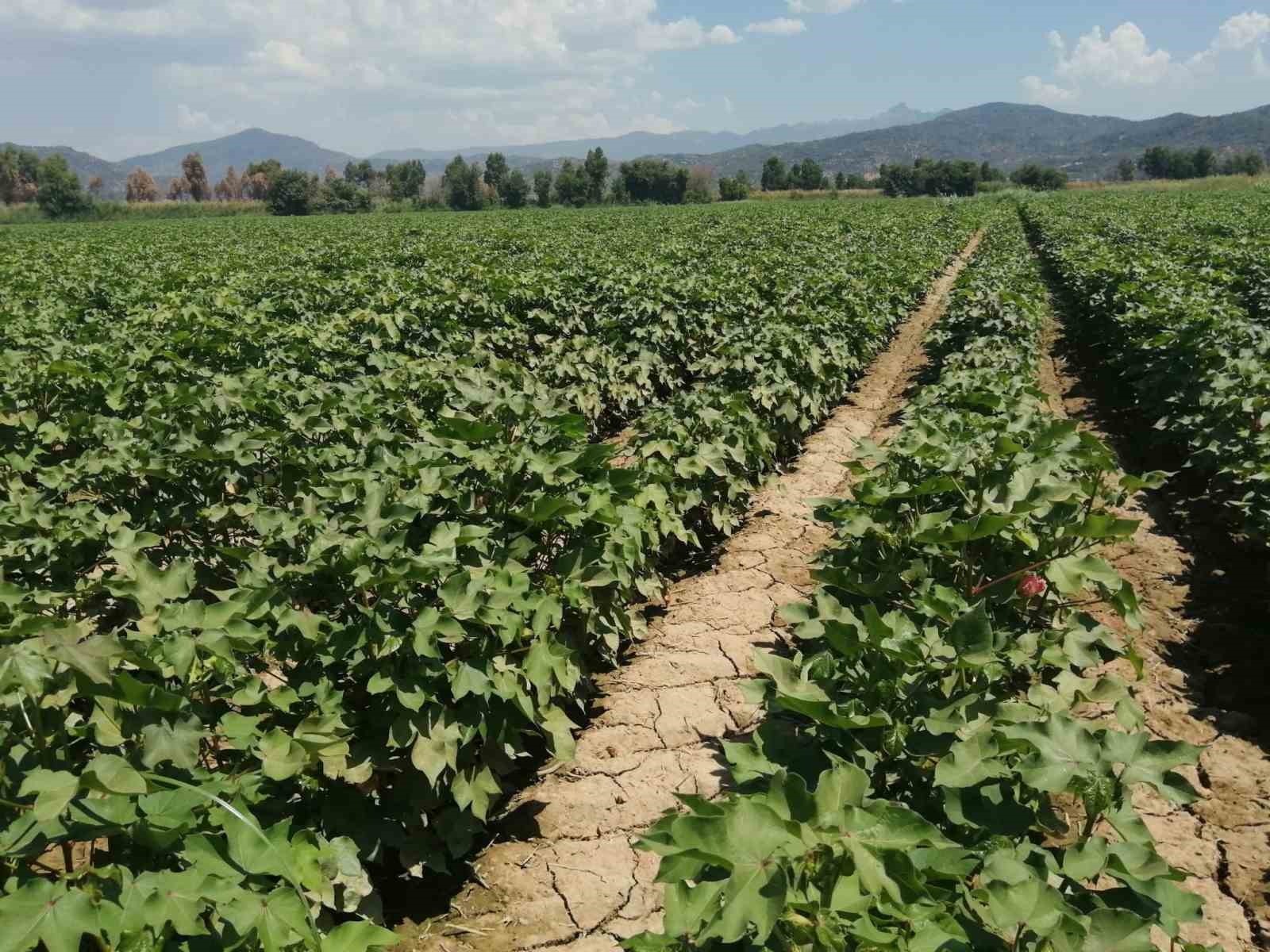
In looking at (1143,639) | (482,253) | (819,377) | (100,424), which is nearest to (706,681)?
(1143,639)

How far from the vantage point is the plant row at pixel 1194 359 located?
530 cm

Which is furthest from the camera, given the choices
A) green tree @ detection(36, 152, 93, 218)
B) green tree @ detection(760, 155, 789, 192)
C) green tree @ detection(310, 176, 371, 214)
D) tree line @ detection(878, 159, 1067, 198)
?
green tree @ detection(760, 155, 789, 192)

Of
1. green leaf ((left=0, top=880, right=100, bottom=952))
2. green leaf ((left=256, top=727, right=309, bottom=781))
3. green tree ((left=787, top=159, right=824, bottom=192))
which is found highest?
green tree ((left=787, top=159, right=824, bottom=192))

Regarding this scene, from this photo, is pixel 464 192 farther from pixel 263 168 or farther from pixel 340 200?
pixel 263 168

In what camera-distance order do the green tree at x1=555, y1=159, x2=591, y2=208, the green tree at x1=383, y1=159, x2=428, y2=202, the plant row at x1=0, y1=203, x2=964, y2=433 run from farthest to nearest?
the green tree at x1=383, y1=159, x2=428, y2=202 < the green tree at x1=555, y1=159, x2=591, y2=208 < the plant row at x1=0, y1=203, x2=964, y2=433

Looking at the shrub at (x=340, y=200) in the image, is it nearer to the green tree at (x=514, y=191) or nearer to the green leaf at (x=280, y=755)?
the green tree at (x=514, y=191)

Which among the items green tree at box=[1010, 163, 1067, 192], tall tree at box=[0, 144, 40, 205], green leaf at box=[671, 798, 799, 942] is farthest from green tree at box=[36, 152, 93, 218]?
green tree at box=[1010, 163, 1067, 192]

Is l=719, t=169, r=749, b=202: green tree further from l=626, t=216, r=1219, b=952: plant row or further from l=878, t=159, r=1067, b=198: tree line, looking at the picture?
l=626, t=216, r=1219, b=952: plant row

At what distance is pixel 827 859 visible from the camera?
1.68 m

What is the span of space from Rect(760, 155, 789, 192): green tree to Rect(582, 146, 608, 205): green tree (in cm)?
2931

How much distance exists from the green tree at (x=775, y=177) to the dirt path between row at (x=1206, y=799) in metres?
117

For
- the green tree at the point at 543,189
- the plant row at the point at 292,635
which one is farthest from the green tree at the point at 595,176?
the plant row at the point at 292,635

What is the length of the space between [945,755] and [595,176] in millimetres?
97932

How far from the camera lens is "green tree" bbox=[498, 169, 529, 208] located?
308ft
